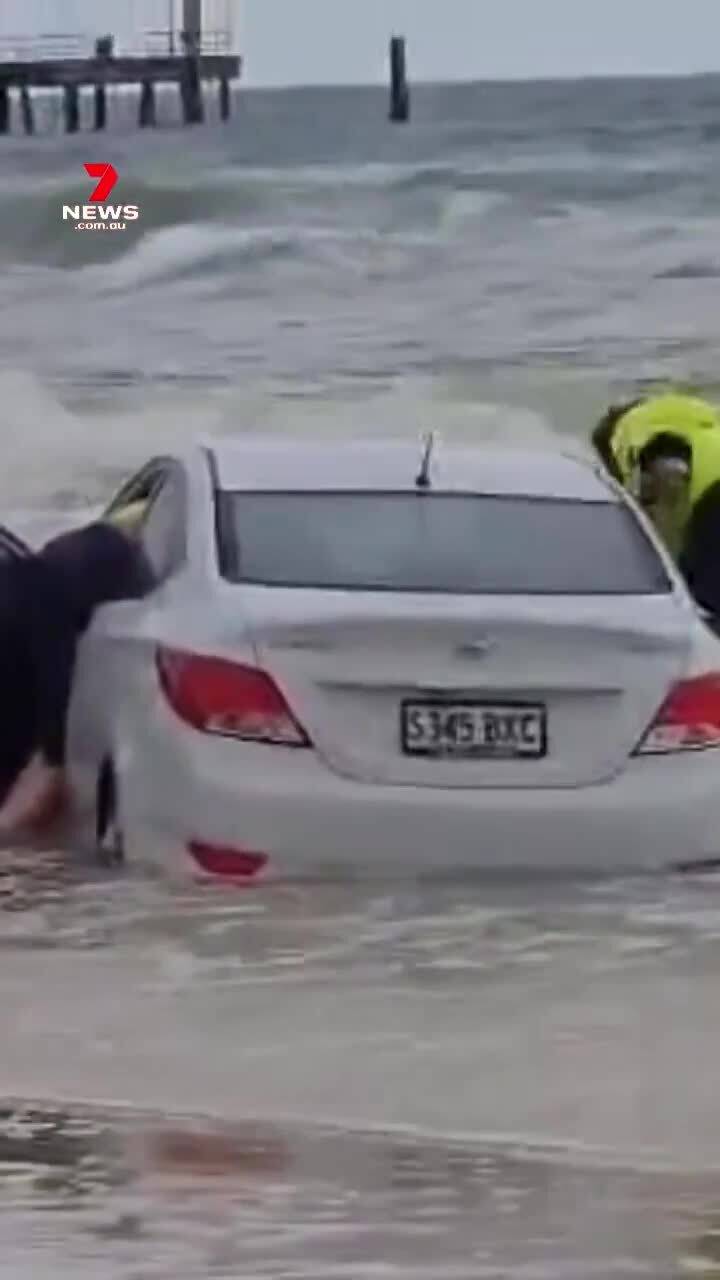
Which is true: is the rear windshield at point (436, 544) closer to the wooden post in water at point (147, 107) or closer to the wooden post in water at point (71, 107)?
the wooden post in water at point (71, 107)

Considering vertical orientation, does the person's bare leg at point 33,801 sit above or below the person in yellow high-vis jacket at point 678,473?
below

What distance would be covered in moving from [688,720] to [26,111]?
229ft

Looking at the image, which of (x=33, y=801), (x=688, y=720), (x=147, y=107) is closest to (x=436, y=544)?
(x=688, y=720)

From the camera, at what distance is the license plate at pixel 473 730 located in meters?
8.59

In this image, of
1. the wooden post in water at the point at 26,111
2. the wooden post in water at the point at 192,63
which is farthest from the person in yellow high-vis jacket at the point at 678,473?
the wooden post in water at the point at 192,63

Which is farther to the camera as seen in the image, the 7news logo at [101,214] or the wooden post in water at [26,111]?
the wooden post in water at [26,111]

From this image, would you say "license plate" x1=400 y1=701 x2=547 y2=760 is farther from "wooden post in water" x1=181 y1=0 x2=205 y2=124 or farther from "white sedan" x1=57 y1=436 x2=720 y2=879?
"wooden post in water" x1=181 y1=0 x2=205 y2=124

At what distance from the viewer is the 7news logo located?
44.1 meters

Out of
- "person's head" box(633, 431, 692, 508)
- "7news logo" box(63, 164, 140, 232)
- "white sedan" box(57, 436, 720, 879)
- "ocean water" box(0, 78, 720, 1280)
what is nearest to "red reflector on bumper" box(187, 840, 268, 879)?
"white sedan" box(57, 436, 720, 879)

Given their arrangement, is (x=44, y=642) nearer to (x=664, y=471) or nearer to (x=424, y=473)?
(x=424, y=473)

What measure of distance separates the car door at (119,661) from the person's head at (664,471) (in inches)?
66.3

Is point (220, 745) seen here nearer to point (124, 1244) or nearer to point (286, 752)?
point (286, 752)

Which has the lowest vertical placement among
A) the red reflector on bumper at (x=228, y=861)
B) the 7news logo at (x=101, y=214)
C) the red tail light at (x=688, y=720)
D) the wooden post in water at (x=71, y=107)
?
the wooden post in water at (x=71, y=107)

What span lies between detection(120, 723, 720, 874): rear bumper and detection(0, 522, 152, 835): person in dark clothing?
1.06m
